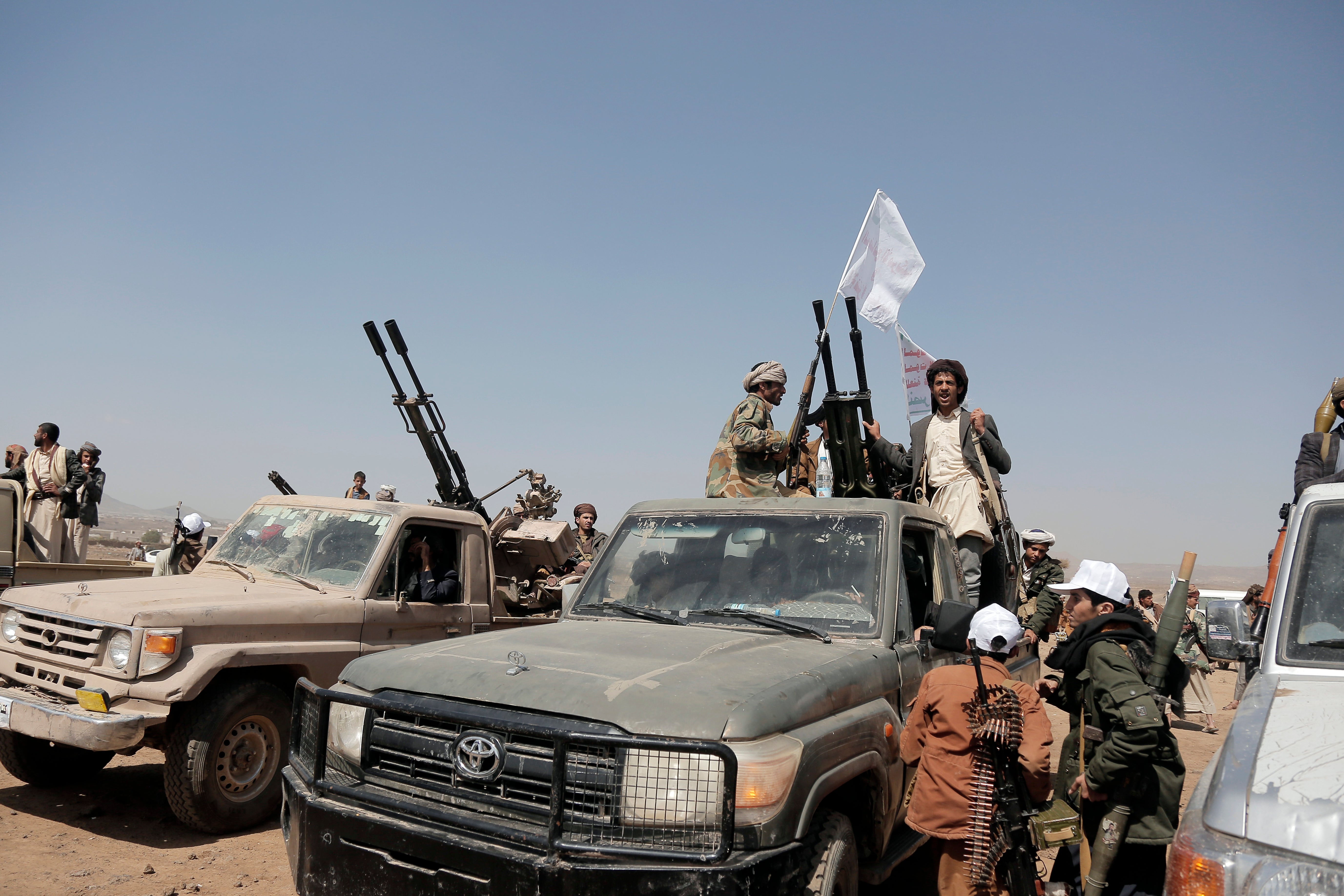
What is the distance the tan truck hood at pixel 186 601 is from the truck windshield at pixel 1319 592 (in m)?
4.94

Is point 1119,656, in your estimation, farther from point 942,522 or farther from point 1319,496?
point 942,522

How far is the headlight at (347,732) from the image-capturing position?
3.19 meters

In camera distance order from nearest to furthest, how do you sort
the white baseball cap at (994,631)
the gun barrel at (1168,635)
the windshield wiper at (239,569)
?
the white baseball cap at (994,631), the gun barrel at (1168,635), the windshield wiper at (239,569)

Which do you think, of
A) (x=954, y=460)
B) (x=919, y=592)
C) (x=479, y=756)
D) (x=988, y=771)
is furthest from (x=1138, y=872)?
(x=954, y=460)

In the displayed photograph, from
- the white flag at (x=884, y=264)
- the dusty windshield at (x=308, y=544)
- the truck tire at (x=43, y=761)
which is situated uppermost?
the white flag at (x=884, y=264)

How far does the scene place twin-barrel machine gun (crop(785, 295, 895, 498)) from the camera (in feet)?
21.8

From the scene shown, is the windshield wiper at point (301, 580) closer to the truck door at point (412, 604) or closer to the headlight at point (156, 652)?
the truck door at point (412, 604)

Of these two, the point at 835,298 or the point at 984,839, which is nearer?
the point at 984,839

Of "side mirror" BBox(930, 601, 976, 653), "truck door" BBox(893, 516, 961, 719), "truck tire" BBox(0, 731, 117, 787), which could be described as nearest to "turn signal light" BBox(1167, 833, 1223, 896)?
"side mirror" BBox(930, 601, 976, 653)

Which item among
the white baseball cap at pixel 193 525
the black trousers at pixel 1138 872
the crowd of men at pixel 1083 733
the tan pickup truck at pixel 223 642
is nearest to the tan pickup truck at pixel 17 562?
the white baseball cap at pixel 193 525

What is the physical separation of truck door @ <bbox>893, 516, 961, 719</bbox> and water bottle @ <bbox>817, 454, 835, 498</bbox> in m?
1.90

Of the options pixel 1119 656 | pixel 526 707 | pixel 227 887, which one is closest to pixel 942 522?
pixel 1119 656

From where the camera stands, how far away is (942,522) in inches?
192

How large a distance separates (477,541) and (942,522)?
3.42 m
